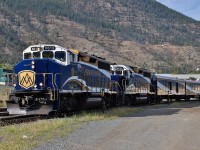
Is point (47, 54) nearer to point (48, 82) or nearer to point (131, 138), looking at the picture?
point (48, 82)

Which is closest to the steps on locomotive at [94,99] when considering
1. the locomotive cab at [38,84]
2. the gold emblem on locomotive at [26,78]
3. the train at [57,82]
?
the train at [57,82]

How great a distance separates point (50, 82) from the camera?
2120cm

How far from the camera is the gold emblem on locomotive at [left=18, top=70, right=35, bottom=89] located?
21109 mm

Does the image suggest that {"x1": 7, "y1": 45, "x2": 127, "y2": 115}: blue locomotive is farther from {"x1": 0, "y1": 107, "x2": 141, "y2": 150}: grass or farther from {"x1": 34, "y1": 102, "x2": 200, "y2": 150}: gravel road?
{"x1": 34, "y1": 102, "x2": 200, "y2": 150}: gravel road

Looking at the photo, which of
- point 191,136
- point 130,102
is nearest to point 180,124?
point 191,136

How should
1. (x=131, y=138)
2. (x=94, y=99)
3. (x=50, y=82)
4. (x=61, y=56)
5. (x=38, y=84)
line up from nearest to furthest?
1. (x=131, y=138)
2. (x=38, y=84)
3. (x=50, y=82)
4. (x=61, y=56)
5. (x=94, y=99)

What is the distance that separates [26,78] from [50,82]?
132 centimetres

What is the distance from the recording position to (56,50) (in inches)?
881

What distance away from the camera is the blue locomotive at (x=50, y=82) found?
2069cm

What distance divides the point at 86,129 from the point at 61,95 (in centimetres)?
585

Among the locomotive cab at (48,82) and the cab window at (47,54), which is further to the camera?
the cab window at (47,54)

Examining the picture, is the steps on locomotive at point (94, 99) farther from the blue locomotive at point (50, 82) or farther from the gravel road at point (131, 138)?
the gravel road at point (131, 138)

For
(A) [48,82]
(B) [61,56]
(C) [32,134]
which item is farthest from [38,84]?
(C) [32,134]

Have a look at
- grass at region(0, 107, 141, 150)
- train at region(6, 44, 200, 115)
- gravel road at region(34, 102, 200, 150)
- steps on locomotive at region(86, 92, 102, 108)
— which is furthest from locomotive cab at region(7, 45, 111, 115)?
gravel road at region(34, 102, 200, 150)
